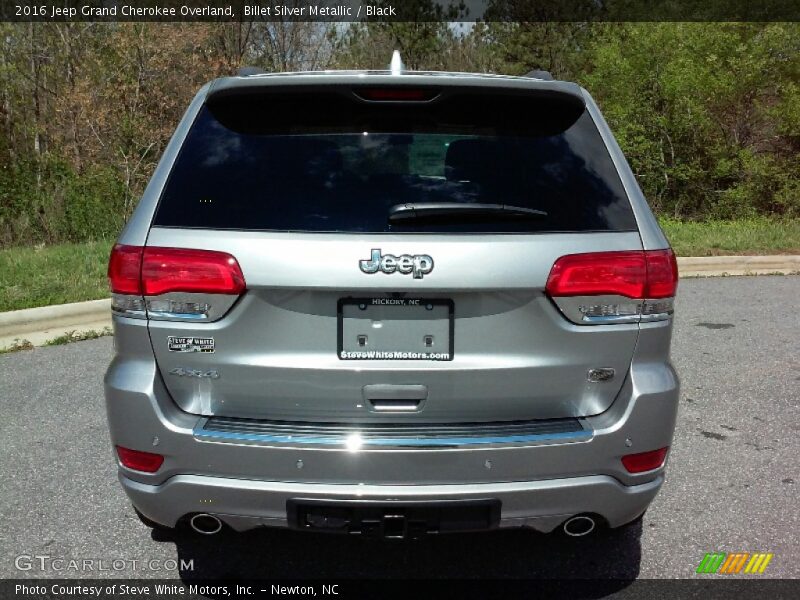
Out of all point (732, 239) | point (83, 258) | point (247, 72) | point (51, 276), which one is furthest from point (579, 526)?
point (732, 239)

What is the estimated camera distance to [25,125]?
1897cm

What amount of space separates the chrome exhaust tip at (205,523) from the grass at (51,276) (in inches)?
207

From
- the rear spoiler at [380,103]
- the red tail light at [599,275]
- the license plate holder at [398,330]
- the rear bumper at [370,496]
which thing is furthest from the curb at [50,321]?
the red tail light at [599,275]

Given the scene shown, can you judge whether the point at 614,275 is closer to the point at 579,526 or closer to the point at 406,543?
the point at 579,526

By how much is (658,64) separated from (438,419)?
2031cm

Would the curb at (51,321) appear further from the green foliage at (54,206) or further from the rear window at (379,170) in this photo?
the green foliage at (54,206)

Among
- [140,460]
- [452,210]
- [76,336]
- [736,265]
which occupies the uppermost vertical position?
[452,210]

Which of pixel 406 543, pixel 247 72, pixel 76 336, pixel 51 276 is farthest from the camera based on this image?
pixel 51 276

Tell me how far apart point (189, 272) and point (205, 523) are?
0.85 meters

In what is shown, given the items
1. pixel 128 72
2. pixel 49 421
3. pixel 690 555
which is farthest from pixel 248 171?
pixel 128 72

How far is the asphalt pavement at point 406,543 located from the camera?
117 inches

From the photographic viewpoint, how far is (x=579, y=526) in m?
2.53

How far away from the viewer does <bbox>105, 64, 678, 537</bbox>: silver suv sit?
2268mm

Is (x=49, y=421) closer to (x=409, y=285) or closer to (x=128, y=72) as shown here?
(x=409, y=285)
